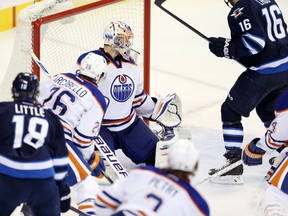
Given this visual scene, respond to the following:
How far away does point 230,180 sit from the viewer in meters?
5.59

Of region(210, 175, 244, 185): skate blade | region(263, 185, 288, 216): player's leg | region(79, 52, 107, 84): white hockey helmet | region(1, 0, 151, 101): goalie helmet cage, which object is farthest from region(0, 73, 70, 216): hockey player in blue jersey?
region(210, 175, 244, 185): skate blade

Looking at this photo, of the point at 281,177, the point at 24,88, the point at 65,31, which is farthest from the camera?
the point at 65,31

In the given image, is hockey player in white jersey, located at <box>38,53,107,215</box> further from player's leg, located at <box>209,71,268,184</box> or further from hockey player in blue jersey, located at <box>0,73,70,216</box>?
player's leg, located at <box>209,71,268,184</box>

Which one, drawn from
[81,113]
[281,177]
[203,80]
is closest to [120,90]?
[81,113]

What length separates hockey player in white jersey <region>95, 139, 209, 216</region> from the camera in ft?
11.2

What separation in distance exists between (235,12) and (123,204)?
6.89ft

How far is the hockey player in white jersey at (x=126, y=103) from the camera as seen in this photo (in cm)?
538

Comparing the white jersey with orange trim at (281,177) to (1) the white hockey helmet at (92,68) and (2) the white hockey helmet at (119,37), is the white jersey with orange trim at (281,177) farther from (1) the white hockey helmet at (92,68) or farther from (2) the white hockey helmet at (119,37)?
(2) the white hockey helmet at (119,37)

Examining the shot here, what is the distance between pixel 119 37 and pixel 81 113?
0.81m

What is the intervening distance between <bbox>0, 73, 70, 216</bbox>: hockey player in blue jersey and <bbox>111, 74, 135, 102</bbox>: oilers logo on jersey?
4.60 feet

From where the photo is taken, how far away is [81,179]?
15.4 feet

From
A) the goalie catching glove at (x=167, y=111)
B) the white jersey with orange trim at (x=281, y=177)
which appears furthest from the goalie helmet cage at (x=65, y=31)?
the white jersey with orange trim at (x=281, y=177)

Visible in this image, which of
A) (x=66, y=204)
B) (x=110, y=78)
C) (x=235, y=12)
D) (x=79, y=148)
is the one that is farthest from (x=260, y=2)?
(x=66, y=204)

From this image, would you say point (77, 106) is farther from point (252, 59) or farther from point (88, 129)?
point (252, 59)
